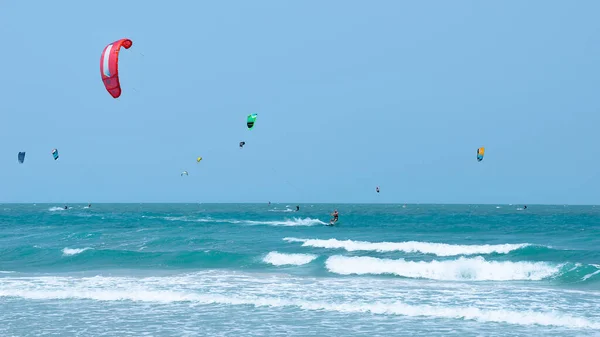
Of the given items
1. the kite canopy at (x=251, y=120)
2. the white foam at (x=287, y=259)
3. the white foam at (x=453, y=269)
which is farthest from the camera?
the kite canopy at (x=251, y=120)

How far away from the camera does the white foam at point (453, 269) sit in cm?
2225

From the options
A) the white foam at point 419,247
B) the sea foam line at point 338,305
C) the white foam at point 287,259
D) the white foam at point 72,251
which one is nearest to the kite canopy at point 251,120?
the white foam at point 287,259

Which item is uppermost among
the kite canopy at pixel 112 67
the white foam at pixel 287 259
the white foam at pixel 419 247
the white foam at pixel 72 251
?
the kite canopy at pixel 112 67

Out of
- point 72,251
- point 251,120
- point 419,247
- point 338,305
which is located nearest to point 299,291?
point 338,305

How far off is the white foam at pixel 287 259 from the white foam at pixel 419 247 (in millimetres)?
4223

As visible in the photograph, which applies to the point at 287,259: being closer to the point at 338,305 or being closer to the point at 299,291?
the point at 299,291

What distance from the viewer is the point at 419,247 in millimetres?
30719

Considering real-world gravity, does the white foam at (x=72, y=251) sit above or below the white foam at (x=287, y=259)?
below

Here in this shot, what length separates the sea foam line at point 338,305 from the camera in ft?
44.2

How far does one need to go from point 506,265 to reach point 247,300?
11.4 m

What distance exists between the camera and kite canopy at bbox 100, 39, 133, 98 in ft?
57.5

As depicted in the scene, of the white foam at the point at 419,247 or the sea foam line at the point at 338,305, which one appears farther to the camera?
the white foam at the point at 419,247

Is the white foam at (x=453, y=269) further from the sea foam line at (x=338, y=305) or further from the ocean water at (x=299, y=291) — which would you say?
the sea foam line at (x=338, y=305)

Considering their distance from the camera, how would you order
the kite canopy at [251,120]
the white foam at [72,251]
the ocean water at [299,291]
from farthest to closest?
the kite canopy at [251,120] → the white foam at [72,251] → the ocean water at [299,291]
